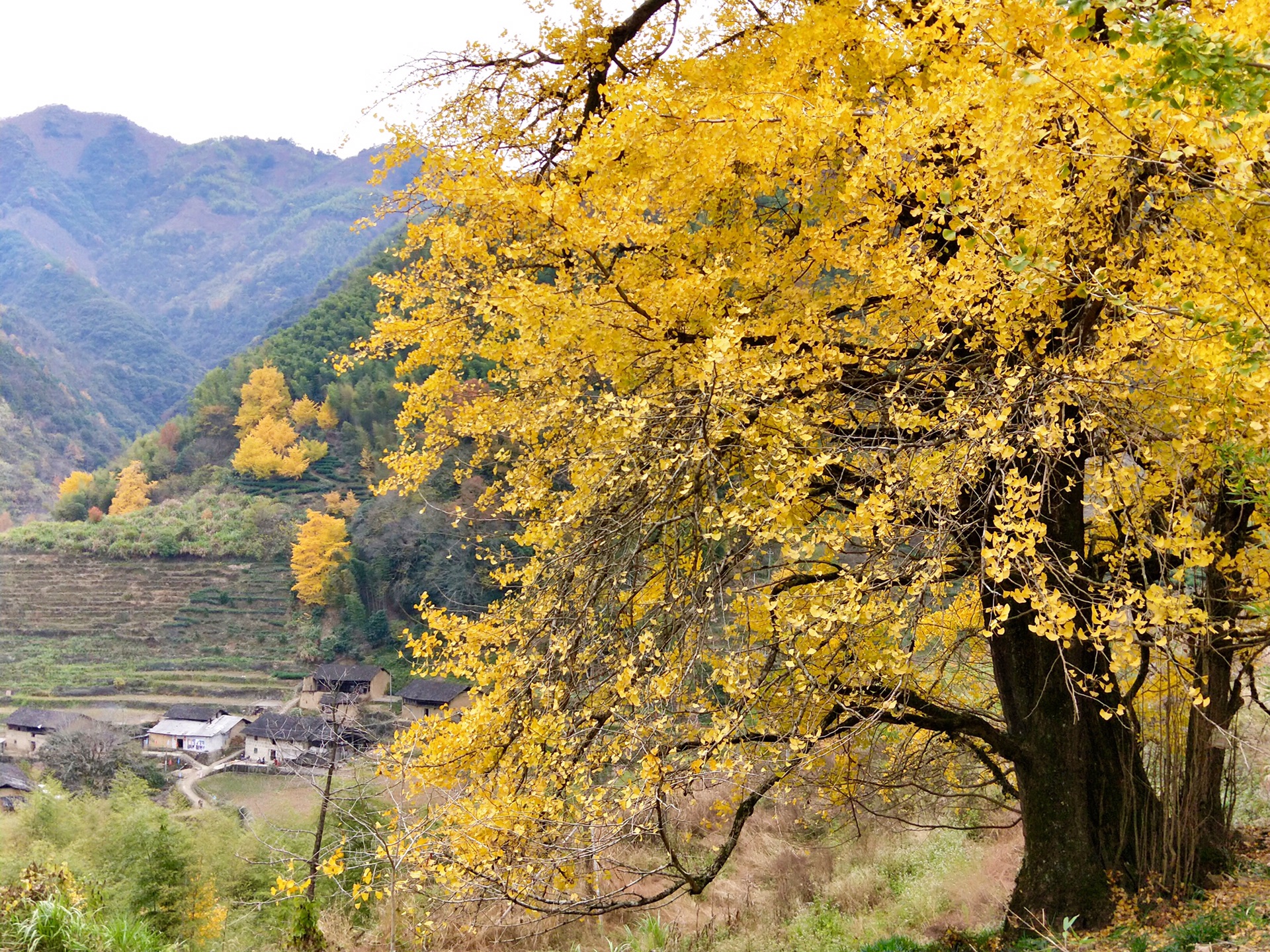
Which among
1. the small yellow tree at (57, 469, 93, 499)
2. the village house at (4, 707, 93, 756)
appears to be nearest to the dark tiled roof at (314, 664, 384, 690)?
the village house at (4, 707, 93, 756)

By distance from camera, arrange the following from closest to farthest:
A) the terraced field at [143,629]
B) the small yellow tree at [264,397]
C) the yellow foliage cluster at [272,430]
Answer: the terraced field at [143,629], the yellow foliage cluster at [272,430], the small yellow tree at [264,397]

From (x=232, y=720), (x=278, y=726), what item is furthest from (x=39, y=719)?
(x=278, y=726)

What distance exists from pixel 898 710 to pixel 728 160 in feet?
9.94

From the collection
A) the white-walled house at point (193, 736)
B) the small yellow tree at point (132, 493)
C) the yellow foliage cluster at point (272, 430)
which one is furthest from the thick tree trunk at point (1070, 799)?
the small yellow tree at point (132, 493)

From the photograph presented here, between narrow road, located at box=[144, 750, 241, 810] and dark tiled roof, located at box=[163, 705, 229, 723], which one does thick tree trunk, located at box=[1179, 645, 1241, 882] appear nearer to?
narrow road, located at box=[144, 750, 241, 810]

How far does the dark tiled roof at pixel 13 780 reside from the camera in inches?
1171

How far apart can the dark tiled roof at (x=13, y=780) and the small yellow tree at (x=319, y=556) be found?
14033mm

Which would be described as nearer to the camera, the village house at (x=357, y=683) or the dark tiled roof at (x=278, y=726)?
the dark tiled roof at (x=278, y=726)

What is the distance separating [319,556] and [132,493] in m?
23.9

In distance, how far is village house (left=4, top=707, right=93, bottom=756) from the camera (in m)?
35.4

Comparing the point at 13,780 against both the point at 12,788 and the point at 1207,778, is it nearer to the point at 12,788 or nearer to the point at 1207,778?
the point at 12,788

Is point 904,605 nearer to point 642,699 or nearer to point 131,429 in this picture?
point 642,699

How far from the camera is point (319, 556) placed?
4194 centimetres

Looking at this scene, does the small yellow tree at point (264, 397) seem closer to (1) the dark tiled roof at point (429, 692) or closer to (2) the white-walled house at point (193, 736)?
(2) the white-walled house at point (193, 736)
